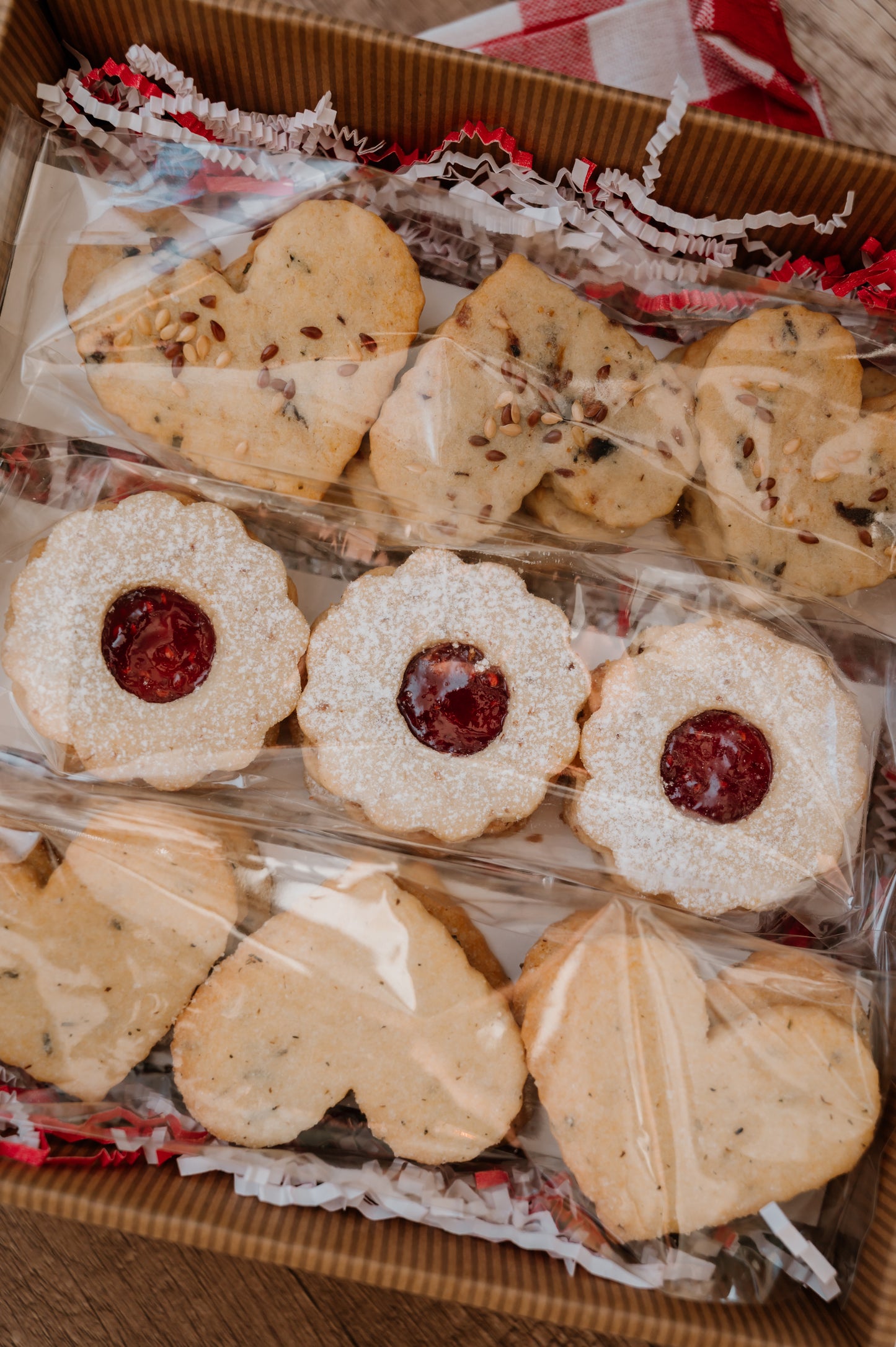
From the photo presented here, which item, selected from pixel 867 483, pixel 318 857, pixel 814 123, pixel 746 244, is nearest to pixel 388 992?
pixel 318 857

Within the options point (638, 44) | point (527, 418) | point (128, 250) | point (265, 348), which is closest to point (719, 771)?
point (527, 418)

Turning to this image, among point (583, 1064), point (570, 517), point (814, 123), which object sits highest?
point (814, 123)

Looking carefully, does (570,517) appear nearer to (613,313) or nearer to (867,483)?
(613,313)

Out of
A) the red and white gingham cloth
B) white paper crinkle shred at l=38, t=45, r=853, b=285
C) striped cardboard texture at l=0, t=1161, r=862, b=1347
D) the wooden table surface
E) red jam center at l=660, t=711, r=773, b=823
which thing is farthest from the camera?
the red and white gingham cloth

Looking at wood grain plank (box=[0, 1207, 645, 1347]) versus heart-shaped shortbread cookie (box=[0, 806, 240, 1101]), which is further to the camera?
wood grain plank (box=[0, 1207, 645, 1347])

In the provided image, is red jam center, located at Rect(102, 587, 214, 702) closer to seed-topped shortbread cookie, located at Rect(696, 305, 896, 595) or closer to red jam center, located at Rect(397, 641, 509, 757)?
red jam center, located at Rect(397, 641, 509, 757)

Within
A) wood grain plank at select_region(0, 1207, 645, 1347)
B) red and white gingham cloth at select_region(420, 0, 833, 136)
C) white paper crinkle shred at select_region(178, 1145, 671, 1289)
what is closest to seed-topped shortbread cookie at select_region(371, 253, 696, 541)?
red and white gingham cloth at select_region(420, 0, 833, 136)

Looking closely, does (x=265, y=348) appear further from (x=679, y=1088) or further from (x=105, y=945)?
(x=679, y=1088)
